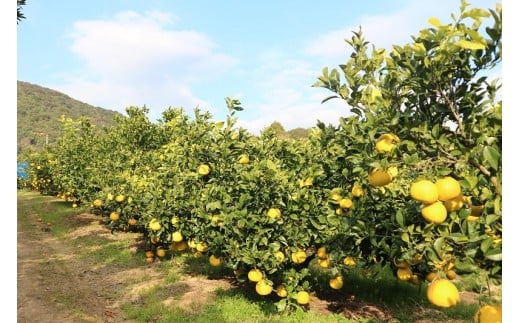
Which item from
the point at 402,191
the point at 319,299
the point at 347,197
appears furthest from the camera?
the point at 319,299

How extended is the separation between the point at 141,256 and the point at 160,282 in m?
2.11

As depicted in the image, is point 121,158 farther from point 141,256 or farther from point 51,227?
point 51,227

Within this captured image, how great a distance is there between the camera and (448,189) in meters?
1.83

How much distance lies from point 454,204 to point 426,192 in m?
0.24

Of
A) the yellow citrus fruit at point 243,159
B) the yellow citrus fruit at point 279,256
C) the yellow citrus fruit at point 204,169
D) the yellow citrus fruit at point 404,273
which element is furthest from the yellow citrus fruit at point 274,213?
the yellow citrus fruit at point 404,273

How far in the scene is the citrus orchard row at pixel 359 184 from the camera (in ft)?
6.44

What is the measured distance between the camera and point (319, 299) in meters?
6.03

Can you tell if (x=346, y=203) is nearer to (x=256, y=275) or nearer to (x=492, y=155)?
(x=492, y=155)

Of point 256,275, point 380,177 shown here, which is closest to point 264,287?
point 256,275

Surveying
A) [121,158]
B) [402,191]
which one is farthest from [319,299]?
[121,158]

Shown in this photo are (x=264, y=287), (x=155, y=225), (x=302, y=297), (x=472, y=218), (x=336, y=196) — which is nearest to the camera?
(x=472, y=218)

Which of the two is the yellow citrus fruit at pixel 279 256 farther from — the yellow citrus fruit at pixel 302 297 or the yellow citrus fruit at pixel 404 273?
the yellow citrus fruit at pixel 404 273

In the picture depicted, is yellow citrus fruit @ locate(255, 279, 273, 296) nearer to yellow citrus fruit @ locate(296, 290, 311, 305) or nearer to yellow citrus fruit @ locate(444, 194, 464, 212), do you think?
yellow citrus fruit @ locate(296, 290, 311, 305)
